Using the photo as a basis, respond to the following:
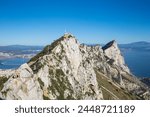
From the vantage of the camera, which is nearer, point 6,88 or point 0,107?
point 0,107

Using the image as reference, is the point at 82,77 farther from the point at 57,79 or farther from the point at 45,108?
A: the point at 45,108

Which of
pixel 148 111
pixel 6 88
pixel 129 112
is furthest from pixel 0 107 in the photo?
pixel 6 88

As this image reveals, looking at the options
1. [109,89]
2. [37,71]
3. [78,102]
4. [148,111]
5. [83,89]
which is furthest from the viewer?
[109,89]

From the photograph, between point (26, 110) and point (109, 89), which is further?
point (109, 89)

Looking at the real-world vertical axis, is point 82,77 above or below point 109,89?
above

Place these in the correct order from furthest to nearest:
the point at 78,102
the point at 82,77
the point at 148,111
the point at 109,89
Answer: the point at 109,89 → the point at 82,77 → the point at 78,102 → the point at 148,111

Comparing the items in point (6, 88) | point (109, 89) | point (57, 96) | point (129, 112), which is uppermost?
point (129, 112)

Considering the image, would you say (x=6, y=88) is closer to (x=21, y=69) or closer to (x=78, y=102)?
(x=21, y=69)

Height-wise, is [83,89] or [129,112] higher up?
[129,112]

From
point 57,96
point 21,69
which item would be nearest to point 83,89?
point 57,96
